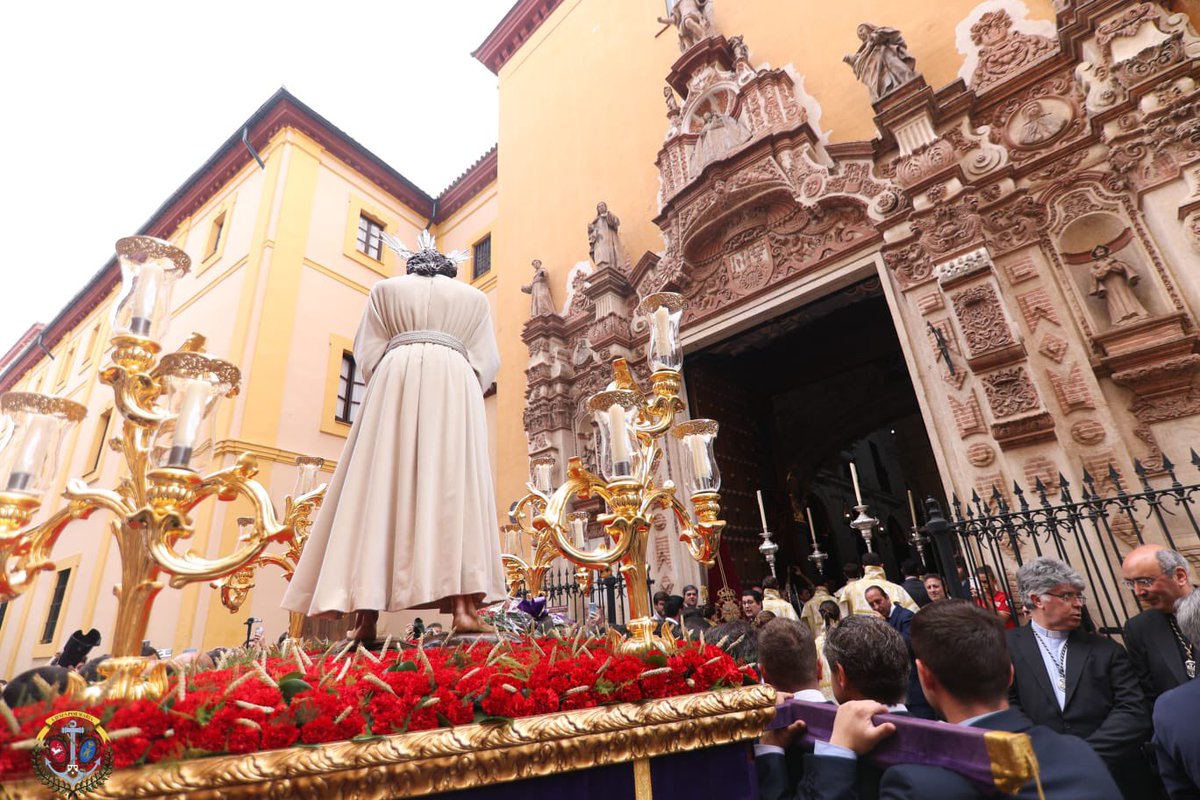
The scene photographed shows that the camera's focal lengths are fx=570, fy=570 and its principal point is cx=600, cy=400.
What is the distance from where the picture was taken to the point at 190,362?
61.5 inches

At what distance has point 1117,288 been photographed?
5129 mm

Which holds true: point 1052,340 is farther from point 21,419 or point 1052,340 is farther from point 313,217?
point 313,217

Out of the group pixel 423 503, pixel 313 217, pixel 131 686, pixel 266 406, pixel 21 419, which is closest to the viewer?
pixel 131 686

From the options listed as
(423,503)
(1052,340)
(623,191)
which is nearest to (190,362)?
(423,503)

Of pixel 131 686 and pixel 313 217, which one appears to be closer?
pixel 131 686

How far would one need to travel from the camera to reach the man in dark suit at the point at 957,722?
1206 mm

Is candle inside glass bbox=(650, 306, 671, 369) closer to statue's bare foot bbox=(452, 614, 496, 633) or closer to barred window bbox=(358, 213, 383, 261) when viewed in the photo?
statue's bare foot bbox=(452, 614, 496, 633)

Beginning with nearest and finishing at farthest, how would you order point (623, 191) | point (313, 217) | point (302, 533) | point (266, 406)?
point (302, 533)
point (623, 191)
point (266, 406)
point (313, 217)

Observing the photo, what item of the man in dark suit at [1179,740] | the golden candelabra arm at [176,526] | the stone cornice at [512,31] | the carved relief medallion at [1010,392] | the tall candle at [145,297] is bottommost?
the man in dark suit at [1179,740]

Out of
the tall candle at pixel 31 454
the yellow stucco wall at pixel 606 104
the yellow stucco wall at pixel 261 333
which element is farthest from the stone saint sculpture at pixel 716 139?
the tall candle at pixel 31 454

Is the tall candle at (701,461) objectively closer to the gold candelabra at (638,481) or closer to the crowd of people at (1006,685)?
the gold candelabra at (638,481)

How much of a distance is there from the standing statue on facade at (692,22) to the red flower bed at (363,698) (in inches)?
385

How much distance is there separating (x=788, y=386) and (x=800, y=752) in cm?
1054

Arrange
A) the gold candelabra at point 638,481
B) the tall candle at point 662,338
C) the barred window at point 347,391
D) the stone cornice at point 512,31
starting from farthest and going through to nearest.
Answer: the stone cornice at point 512,31 → the barred window at point 347,391 → the tall candle at point 662,338 → the gold candelabra at point 638,481
